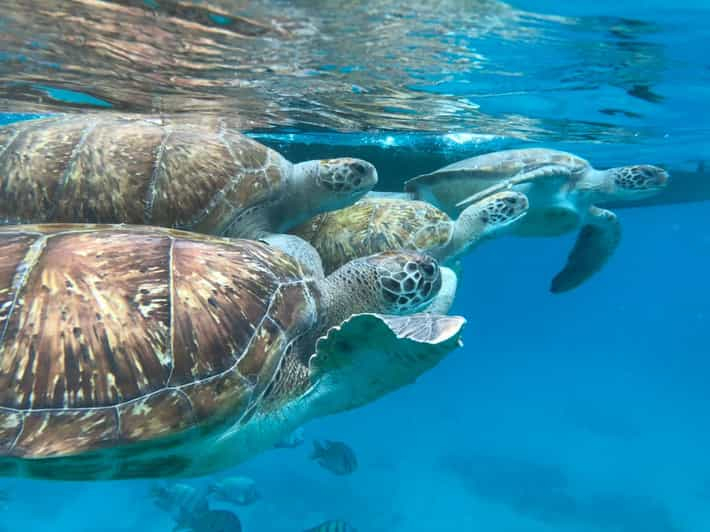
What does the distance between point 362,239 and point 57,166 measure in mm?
2641

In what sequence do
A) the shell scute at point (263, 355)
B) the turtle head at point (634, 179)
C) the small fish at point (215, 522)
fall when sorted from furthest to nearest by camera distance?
1. the turtle head at point (634, 179)
2. the small fish at point (215, 522)
3. the shell scute at point (263, 355)

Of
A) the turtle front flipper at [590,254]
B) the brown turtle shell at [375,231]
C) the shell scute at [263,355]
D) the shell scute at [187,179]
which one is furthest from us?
the turtle front flipper at [590,254]

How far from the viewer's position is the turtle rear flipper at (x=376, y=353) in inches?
100

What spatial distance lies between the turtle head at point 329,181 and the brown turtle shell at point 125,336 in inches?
68.4

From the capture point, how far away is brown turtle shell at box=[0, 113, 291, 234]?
12.6ft

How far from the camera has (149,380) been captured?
2523 millimetres

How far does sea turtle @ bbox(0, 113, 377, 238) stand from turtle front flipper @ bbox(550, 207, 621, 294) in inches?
185

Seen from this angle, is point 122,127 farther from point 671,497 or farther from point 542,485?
point 671,497

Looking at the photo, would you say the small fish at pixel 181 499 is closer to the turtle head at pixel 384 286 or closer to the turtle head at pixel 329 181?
the turtle head at pixel 329 181

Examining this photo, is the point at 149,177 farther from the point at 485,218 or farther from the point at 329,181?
the point at 485,218

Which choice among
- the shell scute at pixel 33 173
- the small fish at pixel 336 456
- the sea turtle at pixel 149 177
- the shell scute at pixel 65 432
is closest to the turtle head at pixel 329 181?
the sea turtle at pixel 149 177

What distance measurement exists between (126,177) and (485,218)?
3.35 metres

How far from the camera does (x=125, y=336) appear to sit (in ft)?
8.40

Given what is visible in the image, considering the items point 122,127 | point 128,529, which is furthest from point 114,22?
point 128,529
